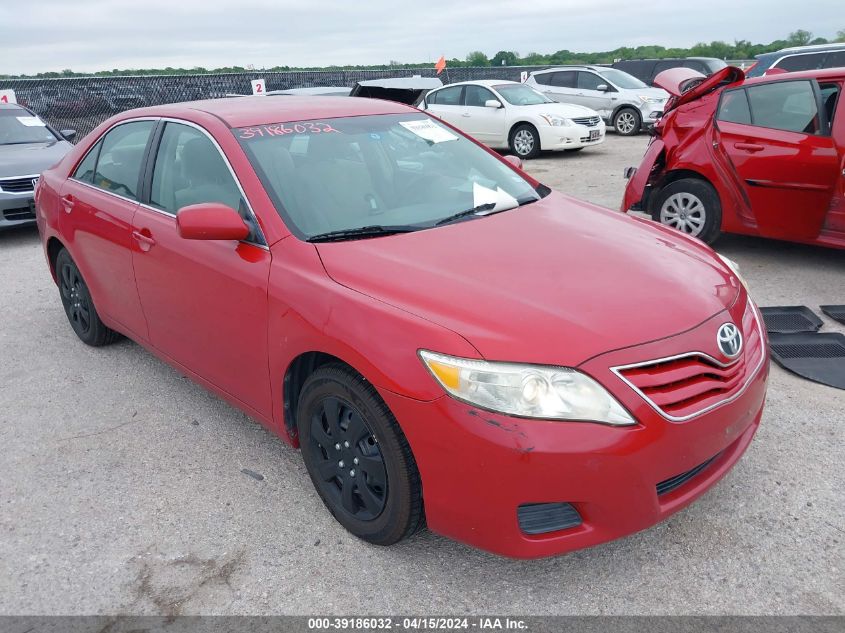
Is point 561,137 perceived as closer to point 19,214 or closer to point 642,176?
point 642,176

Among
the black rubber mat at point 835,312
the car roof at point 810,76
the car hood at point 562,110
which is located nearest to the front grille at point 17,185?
the car roof at point 810,76

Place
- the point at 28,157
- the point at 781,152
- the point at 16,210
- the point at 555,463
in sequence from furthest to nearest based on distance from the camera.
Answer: the point at 28,157 → the point at 16,210 → the point at 781,152 → the point at 555,463

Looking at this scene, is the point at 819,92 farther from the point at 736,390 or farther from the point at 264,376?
the point at 264,376

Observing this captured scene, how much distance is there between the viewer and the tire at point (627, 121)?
15.9 meters

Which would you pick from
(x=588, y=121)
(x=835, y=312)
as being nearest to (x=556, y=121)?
(x=588, y=121)

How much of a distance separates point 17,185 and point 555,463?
26.0 ft

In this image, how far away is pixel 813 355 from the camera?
4109mm

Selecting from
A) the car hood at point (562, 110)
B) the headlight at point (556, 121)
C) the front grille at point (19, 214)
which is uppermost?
the car hood at point (562, 110)

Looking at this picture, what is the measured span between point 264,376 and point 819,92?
16.6 feet

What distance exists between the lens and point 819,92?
5531 mm

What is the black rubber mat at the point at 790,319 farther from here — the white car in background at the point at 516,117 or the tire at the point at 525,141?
the tire at the point at 525,141

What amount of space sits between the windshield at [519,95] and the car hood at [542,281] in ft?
36.5

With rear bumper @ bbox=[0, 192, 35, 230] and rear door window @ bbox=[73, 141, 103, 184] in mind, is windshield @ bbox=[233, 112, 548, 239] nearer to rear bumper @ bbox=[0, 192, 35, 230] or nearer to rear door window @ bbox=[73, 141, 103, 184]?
rear door window @ bbox=[73, 141, 103, 184]

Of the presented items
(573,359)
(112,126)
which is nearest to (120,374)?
(112,126)
